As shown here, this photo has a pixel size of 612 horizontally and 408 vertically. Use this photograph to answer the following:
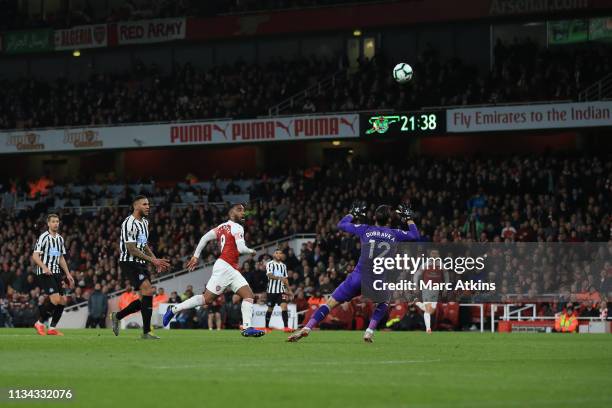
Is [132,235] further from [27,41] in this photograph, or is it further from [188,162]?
[27,41]

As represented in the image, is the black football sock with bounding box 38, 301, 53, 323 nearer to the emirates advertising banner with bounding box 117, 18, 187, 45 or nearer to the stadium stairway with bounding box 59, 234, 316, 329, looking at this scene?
the stadium stairway with bounding box 59, 234, 316, 329

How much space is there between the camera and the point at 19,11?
184 ft

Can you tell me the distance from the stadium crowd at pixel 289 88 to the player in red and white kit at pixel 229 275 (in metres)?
23.4

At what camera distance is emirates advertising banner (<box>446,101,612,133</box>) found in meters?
39.6

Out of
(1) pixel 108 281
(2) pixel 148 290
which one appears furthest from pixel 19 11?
(2) pixel 148 290

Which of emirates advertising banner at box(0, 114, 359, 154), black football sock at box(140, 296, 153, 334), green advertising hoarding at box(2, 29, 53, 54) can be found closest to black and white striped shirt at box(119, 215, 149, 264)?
black football sock at box(140, 296, 153, 334)

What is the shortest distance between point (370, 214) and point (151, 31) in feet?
54.3

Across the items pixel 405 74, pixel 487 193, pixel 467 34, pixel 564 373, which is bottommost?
pixel 564 373

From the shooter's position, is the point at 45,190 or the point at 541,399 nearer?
the point at 541,399

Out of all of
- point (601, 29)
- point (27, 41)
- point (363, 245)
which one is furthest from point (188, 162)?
point (363, 245)

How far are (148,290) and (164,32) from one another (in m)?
32.3

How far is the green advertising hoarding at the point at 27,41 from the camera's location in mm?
52344

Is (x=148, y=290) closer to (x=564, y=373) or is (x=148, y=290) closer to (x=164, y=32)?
(x=564, y=373)

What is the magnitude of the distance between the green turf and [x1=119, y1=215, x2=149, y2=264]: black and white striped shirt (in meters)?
2.48
